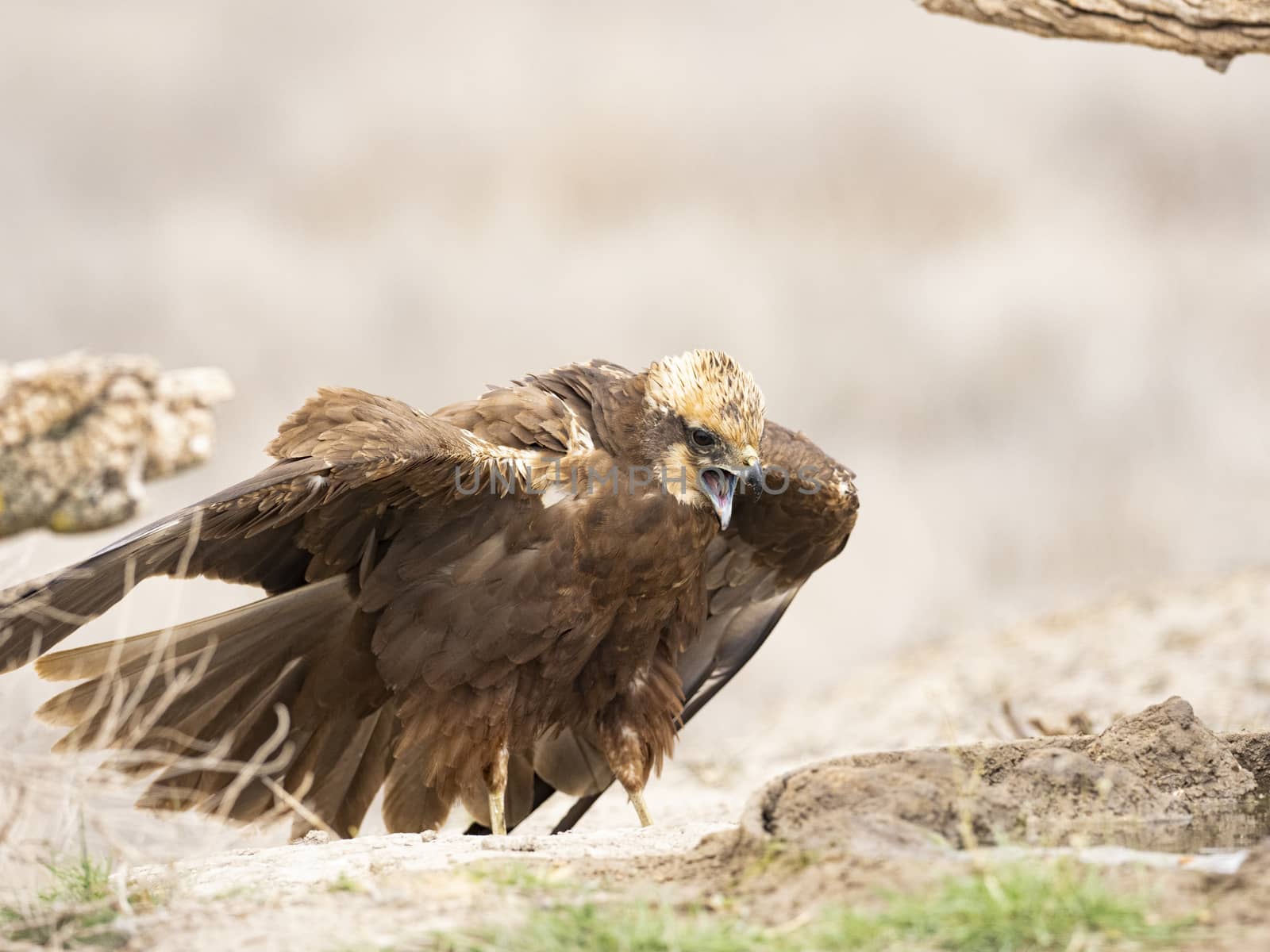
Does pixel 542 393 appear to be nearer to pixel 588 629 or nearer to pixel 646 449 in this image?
pixel 646 449

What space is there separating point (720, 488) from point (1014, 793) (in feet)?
5.81

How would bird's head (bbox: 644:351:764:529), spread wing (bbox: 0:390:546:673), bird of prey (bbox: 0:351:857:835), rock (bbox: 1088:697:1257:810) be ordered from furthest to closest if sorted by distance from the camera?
bird's head (bbox: 644:351:764:529)
bird of prey (bbox: 0:351:857:835)
spread wing (bbox: 0:390:546:673)
rock (bbox: 1088:697:1257:810)

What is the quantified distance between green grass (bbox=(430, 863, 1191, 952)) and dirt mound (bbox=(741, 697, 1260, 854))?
299 millimetres

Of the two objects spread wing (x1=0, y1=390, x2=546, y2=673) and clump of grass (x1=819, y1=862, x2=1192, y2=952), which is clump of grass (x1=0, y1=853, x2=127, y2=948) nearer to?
spread wing (x1=0, y1=390, x2=546, y2=673)

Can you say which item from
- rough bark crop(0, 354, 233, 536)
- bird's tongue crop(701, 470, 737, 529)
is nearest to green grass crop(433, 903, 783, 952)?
bird's tongue crop(701, 470, 737, 529)

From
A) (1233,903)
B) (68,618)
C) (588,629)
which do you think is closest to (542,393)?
(588,629)

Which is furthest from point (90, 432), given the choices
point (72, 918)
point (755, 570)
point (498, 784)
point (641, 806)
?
point (72, 918)

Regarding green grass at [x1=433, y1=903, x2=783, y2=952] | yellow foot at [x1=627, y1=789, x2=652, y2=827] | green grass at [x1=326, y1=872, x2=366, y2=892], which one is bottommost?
green grass at [x1=326, y1=872, x2=366, y2=892]

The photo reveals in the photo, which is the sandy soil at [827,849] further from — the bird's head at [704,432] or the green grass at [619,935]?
the bird's head at [704,432]

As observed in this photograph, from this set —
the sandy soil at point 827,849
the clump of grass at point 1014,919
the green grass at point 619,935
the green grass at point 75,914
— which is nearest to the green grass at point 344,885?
the sandy soil at point 827,849

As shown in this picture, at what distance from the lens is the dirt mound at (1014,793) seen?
3119 mm

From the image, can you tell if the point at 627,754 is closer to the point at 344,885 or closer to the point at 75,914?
the point at 344,885

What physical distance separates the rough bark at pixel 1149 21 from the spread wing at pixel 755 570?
176 centimetres

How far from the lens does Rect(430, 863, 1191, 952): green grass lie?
2.50m
